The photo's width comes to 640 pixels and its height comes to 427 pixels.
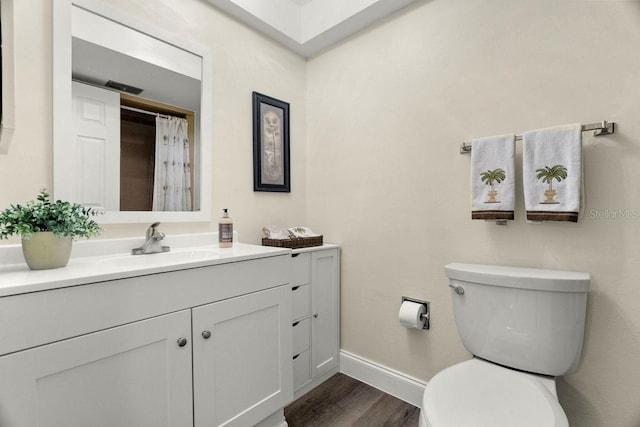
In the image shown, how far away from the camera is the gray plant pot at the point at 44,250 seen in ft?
3.28

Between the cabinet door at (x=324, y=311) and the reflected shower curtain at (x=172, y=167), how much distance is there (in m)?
0.81

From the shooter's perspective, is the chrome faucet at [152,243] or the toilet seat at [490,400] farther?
the chrome faucet at [152,243]

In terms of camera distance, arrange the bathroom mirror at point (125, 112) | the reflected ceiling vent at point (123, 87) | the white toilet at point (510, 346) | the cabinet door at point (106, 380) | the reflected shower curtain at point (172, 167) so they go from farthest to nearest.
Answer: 1. the reflected shower curtain at point (172, 167)
2. the reflected ceiling vent at point (123, 87)
3. the bathroom mirror at point (125, 112)
4. the white toilet at point (510, 346)
5. the cabinet door at point (106, 380)

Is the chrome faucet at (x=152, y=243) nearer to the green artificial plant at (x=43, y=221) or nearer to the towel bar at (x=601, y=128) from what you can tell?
the green artificial plant at (x=43, y=221)

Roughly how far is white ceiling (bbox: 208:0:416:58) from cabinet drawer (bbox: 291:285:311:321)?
5.21 ft

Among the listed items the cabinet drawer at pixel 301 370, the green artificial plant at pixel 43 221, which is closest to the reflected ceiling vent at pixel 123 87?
the green artificial plant at pixel 43 221

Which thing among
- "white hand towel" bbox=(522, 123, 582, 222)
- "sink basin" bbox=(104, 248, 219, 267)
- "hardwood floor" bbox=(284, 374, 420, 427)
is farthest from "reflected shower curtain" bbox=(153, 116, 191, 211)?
"white hand towel" bbox=(522, 123, 582, 222)

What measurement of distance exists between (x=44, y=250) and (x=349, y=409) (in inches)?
60.9

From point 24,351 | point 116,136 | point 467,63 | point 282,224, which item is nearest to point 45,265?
point 24,351

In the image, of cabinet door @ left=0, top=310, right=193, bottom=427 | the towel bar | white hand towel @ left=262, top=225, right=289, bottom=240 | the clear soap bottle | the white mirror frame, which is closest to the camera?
cabinet door @ left=0, top=310, right=193, bottom=427

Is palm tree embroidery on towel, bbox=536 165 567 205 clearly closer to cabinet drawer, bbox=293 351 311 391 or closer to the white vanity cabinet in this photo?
the white vanity cabinet

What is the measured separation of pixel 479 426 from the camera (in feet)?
2.85

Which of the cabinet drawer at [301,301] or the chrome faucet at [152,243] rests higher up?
the chrome faucet at [152,243]

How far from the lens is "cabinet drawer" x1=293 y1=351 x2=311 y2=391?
1.73 metres
